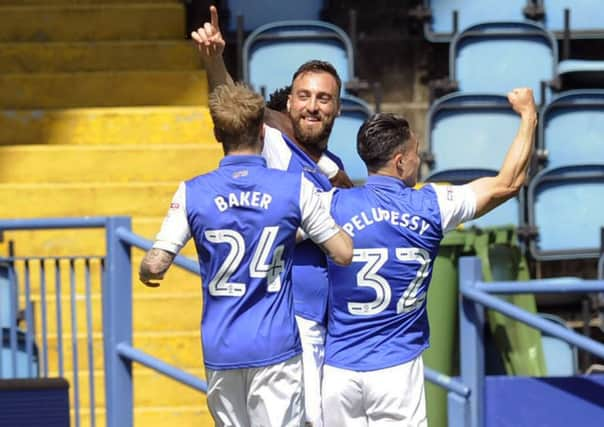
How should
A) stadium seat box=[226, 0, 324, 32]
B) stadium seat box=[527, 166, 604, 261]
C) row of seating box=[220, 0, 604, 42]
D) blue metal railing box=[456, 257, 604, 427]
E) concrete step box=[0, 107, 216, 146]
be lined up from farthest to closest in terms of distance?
stadium seat box=[226, 0, 324, 32] < row of seating box=[220, 0, 604, 42] < concrete step box=[0, 107, 216, 146] < stadium seat box=[527, 166, 604, 261] < blue metal railing box=[456, 257, 604, 427]

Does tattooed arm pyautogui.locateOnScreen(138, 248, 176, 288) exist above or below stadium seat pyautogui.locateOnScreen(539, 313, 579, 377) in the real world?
above

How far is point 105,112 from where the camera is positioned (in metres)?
9.12

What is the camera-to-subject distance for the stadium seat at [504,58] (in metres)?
→ 9.49

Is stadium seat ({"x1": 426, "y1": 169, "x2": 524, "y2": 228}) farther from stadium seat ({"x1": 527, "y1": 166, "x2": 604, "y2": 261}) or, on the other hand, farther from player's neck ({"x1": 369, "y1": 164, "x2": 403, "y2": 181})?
player's neck ({"x1": 369, "y1": 164, "x2": 403, "y2": 181})

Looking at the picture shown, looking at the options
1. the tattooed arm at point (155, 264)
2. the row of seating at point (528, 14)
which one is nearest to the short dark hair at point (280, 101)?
the tattooed arm at point (155, 264)

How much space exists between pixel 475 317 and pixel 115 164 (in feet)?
8.99

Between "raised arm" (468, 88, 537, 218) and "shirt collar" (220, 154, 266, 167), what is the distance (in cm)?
82

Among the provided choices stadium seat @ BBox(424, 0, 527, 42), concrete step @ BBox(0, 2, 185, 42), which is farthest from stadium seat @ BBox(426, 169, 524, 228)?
concrete step @ BBox(0, 2, 185, 42)

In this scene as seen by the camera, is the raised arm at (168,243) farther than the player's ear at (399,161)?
No

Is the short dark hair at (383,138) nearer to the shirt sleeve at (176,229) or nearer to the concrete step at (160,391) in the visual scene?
the shirt sleeve at (176,229)

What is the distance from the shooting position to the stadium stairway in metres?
8.06

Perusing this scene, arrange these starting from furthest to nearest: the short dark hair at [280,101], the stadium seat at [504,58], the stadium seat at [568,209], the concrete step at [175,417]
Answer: the stadium seat at [504,58]
the stadium seat at [568,209]
the concrete step at [175,417]
the short dark hair at [280,101]

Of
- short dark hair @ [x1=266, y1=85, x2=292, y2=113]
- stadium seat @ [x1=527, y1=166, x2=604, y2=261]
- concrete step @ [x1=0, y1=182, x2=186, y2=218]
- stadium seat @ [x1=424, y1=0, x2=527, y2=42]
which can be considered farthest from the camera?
stadium seat @ [x1=424, y1=0, x2=527, y2=42]

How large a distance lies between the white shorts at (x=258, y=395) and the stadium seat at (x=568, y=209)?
13.3ft
